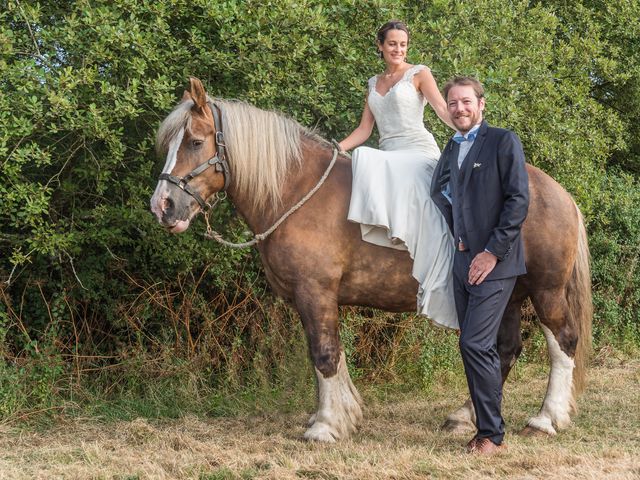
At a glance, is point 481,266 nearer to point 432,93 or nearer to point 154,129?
point 432,93

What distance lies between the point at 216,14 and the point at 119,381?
326cm

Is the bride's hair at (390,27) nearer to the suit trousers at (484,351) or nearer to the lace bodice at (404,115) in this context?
the lace bodice at (404,115)

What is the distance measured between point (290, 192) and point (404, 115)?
984 millimetres

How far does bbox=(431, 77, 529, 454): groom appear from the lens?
4.02m

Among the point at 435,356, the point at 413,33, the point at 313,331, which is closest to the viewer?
the point at 313,331

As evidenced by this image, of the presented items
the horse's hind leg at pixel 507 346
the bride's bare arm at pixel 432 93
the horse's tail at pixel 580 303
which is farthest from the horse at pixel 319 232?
the bride's bare arm at pixel 432 93

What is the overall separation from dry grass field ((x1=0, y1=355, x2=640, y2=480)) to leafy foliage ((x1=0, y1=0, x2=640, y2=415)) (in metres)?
0.91

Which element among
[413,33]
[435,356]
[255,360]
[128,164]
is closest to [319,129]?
[413,33]

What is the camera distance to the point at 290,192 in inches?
188

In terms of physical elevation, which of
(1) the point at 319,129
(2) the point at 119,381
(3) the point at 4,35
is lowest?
(2) the point at 119,381

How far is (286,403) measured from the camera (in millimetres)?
5887

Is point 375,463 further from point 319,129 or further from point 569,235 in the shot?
point 319,129

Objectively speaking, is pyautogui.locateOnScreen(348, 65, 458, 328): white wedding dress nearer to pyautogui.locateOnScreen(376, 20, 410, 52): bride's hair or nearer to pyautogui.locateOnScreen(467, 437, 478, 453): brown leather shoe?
pyautogui.locateOnScreen(467, 437, 478, 453): brown leather shoe

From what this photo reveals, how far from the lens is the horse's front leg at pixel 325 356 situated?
15.1ft
